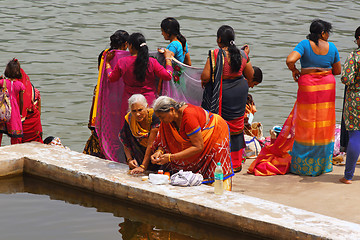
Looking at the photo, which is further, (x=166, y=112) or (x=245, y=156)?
(x=245, y=156)

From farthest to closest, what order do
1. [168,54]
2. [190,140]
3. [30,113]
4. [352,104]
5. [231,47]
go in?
[30,113] → [168,54] → [231,47] → [352,104] → [190,140]

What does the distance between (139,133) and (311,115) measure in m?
1.93

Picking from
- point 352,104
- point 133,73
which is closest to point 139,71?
point 133,73

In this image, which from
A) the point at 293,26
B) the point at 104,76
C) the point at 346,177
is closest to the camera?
the point at 346,177

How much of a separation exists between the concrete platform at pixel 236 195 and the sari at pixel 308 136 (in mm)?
160

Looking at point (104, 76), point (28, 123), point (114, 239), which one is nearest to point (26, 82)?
point (28, 123)

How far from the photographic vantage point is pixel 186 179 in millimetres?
7324

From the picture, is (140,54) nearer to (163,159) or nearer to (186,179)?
(163,159)

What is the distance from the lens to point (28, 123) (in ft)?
30.8

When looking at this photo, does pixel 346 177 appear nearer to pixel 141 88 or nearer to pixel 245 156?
pixel 245 156

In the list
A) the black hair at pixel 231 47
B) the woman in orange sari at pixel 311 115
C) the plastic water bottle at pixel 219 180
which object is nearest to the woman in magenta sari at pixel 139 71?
the black hair at pixel 231 47

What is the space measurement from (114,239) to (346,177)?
2.66 m

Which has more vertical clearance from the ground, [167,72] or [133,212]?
[167,72]

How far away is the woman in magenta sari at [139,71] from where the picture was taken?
813 cm
